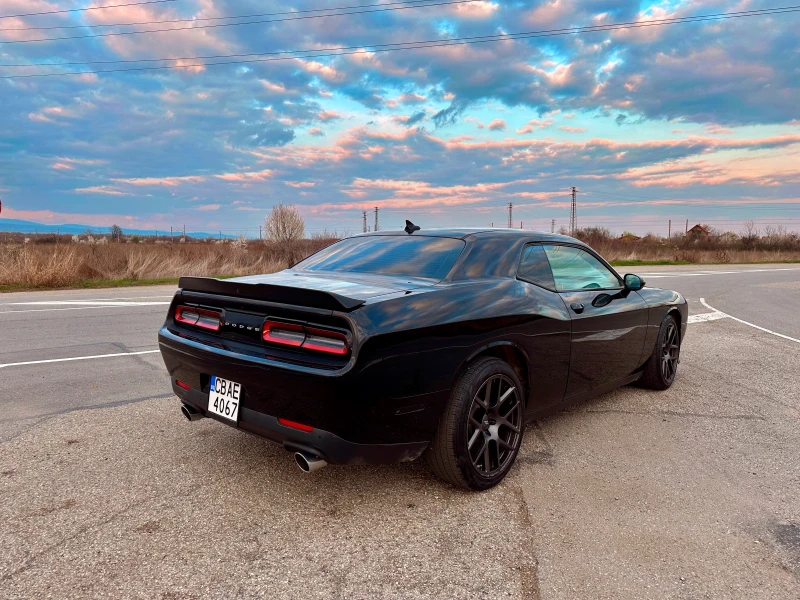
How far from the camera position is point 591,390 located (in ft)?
13.9

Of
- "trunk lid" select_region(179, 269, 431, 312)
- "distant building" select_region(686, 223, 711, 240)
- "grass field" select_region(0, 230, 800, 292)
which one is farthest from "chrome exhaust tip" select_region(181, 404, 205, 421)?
"distant building" select_region(686, 223, 711, 240)

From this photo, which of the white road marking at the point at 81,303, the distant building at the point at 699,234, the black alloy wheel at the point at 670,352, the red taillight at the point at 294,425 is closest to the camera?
the red taillight at the point at 294,425

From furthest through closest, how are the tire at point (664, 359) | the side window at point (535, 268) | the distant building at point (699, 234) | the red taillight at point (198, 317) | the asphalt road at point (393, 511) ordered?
the distant building at point (699, 234), the tire at point (664, 359), the side window at point (535, 268), the red taillight at point (198, 317), the asphalt road at point (393, 511)

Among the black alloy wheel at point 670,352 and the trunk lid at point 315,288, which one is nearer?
the trunk lid at point 315,288

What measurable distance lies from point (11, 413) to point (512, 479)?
3.79 meters

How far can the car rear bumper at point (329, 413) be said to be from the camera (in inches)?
104

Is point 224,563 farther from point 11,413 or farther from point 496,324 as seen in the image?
point 11,413

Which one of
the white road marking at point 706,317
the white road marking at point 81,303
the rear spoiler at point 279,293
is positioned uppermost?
the rear spoiler at point 279,293

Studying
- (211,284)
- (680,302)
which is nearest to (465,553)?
(211,284)

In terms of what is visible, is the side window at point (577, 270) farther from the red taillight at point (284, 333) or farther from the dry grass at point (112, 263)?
the dry grass at point (112, 263)

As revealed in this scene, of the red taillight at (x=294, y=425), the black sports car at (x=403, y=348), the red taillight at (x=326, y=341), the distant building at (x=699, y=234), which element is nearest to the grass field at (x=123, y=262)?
the black sports car at (x=403, y=348)

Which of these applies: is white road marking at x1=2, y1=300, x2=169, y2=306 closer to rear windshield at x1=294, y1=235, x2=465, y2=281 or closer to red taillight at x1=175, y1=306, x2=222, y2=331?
rear windshield at x1=294, y1=235, x2=465, y2=281

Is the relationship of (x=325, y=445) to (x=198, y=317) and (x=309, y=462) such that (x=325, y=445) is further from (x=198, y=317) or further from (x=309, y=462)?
(x=198, y=317)

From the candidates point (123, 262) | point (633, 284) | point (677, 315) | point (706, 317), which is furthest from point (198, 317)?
point (123, 262)
